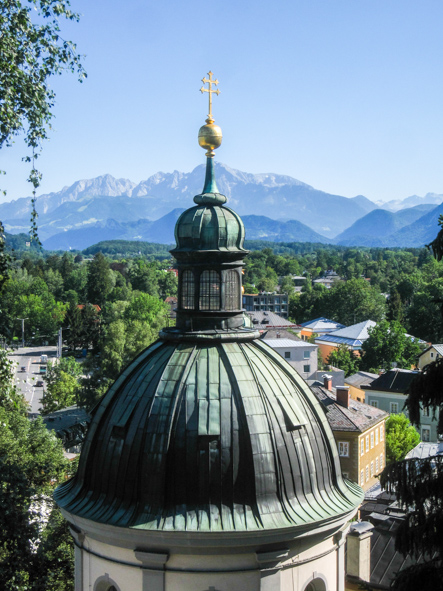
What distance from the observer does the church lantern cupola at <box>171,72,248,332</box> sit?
56.0ft

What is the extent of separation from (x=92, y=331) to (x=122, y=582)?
10107 centimetres

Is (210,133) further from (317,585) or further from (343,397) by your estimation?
(343,397)

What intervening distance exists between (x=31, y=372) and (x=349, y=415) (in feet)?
189

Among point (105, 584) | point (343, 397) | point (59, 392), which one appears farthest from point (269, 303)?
point (105, 584)

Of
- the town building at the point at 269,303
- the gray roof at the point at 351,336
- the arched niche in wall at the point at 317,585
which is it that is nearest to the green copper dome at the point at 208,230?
the arched niche in wall at the point at 317,585

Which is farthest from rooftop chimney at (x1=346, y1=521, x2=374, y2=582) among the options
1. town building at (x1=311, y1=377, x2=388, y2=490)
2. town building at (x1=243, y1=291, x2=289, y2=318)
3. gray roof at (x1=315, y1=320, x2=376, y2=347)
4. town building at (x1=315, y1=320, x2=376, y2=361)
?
town building at (x1=243, y1=291, x2=289, y2=318)

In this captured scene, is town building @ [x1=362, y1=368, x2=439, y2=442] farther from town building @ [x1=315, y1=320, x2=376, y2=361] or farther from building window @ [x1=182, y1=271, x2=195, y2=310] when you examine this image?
building window @ [x1=182, y1=271, x2=195, y2=310]

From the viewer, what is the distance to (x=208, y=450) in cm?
1504

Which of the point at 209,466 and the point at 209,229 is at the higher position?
the point at 209,229

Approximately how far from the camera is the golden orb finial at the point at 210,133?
18.5 m

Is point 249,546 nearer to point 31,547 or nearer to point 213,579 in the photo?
point 213,579

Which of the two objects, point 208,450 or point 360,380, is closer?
point 208,450

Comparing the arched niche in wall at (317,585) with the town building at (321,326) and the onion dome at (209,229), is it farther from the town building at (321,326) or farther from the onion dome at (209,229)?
the town building at (321,326)

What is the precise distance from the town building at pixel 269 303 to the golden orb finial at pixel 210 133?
146 meters
